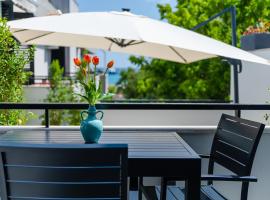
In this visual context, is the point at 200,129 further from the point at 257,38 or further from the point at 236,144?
the point at 257,38

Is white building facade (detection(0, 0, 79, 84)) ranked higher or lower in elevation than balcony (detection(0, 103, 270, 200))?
higher

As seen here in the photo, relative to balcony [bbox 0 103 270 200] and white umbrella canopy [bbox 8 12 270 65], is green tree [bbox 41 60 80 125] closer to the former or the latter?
white umbrella canopy [bbox 8 12 270 65]

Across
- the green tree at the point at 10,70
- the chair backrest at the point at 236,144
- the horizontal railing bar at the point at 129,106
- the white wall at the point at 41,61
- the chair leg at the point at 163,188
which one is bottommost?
the chair leg at the point at 163,188

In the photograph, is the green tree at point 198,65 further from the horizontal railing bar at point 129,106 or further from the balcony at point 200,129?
the horizontal railing bar at point 129,106

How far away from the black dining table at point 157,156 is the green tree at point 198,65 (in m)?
19.1

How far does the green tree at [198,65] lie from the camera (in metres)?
21.9

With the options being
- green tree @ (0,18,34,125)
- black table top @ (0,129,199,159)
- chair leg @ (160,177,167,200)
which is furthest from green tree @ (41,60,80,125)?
chair leg @ (160,177,167,200)

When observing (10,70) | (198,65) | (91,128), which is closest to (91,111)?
(91,128)

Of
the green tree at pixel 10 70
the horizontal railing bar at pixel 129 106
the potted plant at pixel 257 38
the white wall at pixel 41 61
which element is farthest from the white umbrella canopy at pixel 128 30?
the white wall at pixel 41 61

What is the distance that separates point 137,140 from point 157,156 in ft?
1.85

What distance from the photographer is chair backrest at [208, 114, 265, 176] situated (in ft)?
8.61

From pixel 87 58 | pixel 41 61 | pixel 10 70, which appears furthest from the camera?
pixel 41 61

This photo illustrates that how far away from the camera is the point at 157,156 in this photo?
237 centimetres

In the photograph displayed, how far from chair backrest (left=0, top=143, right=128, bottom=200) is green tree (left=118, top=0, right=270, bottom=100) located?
20150mm
